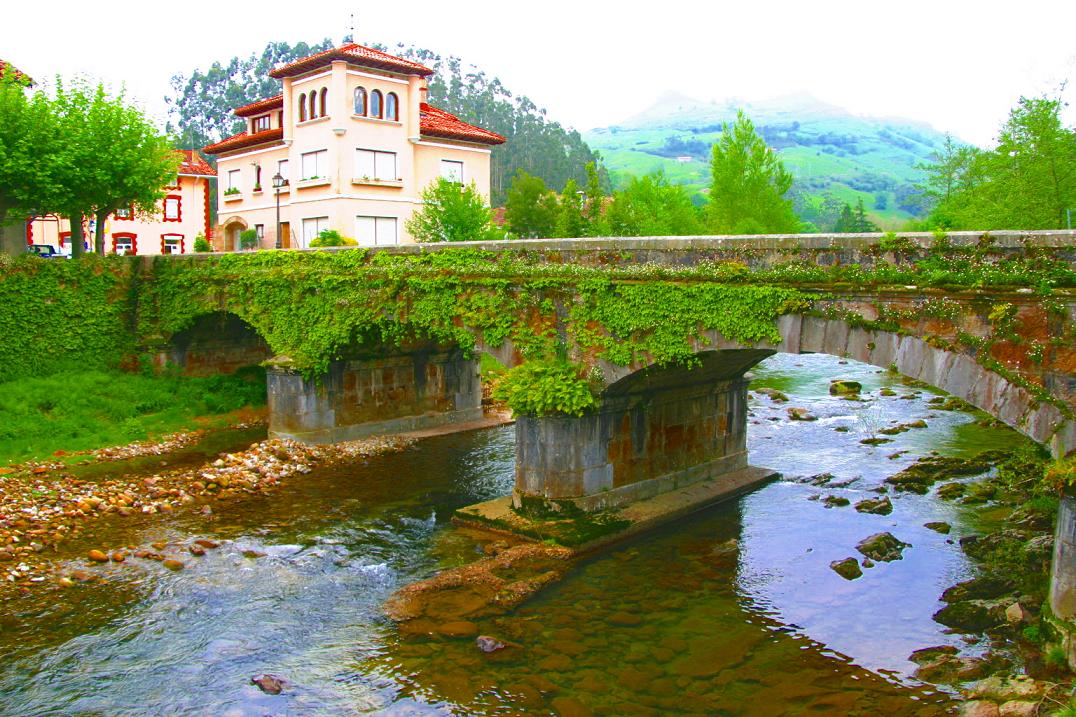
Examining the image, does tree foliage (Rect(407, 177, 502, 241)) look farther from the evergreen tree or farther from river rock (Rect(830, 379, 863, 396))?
river rock (Rect(830, 379, 863, 396))

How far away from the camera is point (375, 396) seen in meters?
32.5

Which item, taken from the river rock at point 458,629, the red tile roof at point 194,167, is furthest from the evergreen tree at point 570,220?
the river rock at point 458,629

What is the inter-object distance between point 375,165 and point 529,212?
393 inches

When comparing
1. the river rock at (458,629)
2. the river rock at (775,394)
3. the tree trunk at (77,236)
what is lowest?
the river rock at (458,629)

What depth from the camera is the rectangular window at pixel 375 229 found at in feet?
134

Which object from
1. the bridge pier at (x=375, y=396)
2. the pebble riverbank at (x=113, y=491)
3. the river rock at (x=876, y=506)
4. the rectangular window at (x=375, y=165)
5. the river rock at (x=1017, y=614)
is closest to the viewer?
the river rock at (x=1017, y=614)

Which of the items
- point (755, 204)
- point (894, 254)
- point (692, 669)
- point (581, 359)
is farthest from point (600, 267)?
point (755, 204)

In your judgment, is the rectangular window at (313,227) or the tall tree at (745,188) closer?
the rectangular window at (313,227)

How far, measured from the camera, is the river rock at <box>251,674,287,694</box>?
14.0m

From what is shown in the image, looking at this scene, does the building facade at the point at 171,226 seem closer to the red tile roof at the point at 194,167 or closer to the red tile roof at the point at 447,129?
the red tile roof at the point at 194,167

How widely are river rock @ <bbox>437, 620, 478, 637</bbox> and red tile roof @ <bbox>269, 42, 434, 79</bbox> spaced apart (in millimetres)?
29754

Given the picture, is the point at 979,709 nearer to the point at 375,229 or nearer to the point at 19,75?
the point at 375,229

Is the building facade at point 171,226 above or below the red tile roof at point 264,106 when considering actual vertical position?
below

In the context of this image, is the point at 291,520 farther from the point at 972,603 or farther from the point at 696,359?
the point at 972,603
